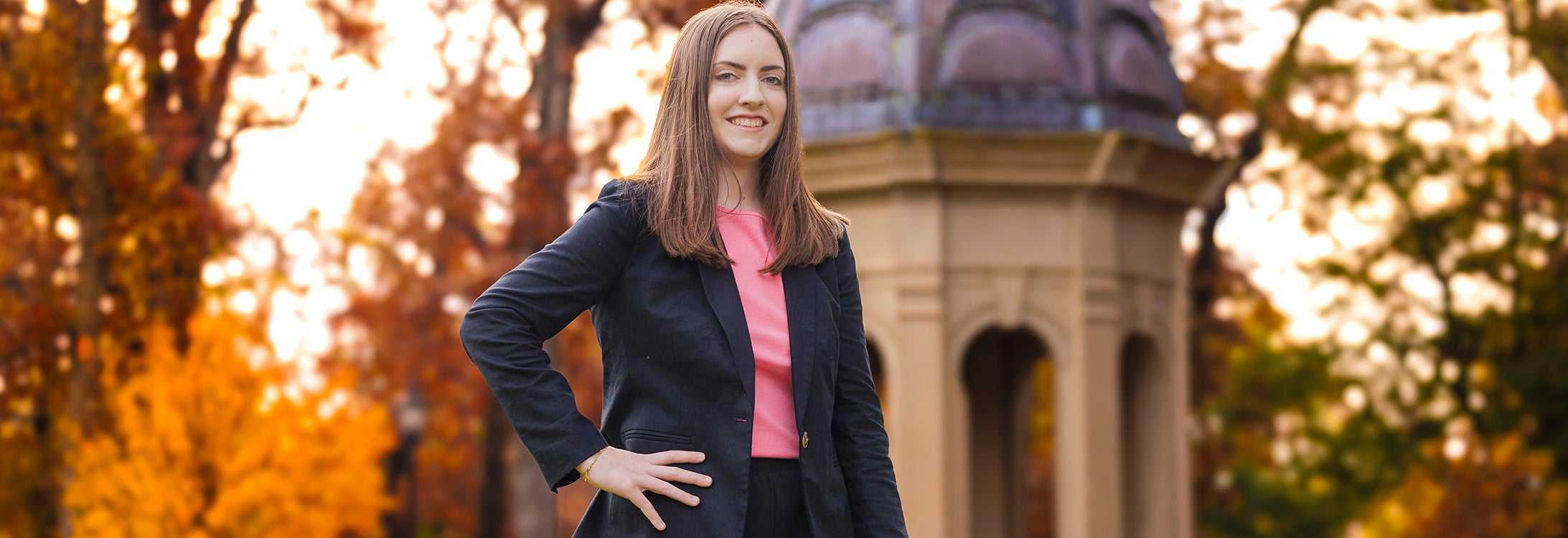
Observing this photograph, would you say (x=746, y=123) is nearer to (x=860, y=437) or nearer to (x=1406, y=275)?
(x=860, y=437)

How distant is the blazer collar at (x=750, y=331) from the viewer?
2748mm

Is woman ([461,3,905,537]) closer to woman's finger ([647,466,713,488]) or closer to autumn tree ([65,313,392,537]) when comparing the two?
woman's finger ([647,466,713,488])

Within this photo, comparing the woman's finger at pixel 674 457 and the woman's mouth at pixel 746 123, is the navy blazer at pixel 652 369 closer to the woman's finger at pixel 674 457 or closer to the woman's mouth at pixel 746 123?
the woman's finger at pixel 674 457

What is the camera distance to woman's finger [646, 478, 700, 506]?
264 centimetres

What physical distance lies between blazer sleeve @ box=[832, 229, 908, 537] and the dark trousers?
6.3 inches

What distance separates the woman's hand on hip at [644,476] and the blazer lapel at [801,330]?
0.22 m

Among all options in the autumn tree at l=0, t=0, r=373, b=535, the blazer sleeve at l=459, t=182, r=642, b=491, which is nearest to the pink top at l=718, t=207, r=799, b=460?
the blazer sleeve at l=459, t=182, r=642, b=491

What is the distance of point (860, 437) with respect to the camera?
9.72 feet

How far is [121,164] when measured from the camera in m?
11.8

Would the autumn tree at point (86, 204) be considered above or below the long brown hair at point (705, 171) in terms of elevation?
above

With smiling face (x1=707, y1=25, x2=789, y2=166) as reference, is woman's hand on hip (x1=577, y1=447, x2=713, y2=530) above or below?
below

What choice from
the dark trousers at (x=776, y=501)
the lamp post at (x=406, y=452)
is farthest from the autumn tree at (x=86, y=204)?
the dark trousers at (x=776, y=501)

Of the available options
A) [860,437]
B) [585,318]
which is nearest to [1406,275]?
[585,318]

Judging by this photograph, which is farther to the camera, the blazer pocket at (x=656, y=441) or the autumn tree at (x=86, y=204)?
the autumn tree at (x=86, y=204)
